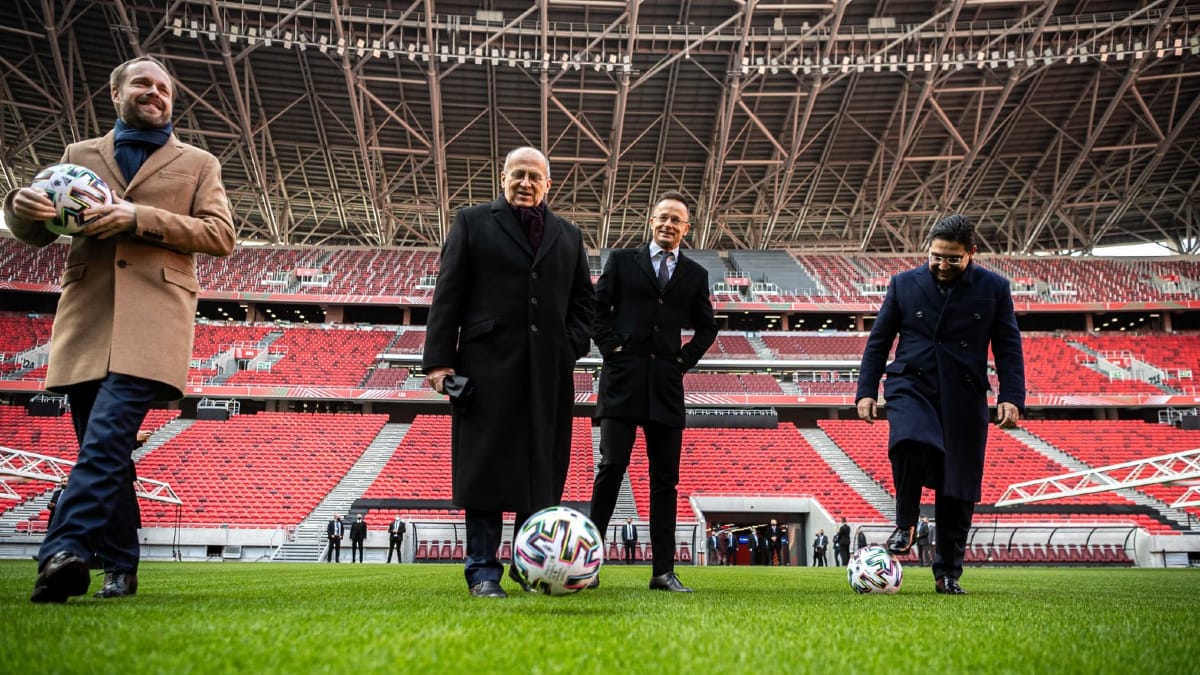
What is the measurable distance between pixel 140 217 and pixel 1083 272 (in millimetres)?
41505

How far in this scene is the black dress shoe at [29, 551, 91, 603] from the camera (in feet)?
9.02

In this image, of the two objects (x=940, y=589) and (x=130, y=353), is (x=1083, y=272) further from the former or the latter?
(x=130, y=353)

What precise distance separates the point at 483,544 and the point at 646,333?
1.73m

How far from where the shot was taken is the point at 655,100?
91.6 feet

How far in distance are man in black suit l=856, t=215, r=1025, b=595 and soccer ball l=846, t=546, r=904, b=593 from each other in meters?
0.25

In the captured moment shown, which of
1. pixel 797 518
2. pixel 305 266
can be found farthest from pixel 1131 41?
pixel 305 266

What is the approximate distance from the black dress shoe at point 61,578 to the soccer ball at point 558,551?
1.50 m

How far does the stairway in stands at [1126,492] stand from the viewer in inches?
853

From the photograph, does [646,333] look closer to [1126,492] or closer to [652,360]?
[652,360]

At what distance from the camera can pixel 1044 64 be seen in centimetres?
2403

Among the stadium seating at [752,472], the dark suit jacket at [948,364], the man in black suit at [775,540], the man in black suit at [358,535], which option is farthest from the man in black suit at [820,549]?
the dark suit jacket at [948,364]

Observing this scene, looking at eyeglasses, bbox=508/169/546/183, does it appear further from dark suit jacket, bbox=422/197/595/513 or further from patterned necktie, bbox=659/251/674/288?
patterned necktie, bbox=659/251/674/288

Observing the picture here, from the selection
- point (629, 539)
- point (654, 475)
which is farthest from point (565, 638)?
point (629, 539)

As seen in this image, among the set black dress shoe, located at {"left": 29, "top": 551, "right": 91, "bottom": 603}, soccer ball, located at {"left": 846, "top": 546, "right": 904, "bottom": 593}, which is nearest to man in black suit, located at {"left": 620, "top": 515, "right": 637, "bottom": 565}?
soccer ball, located at {"left": 846, "top": 546, "right": 904, "bottom": 593}
